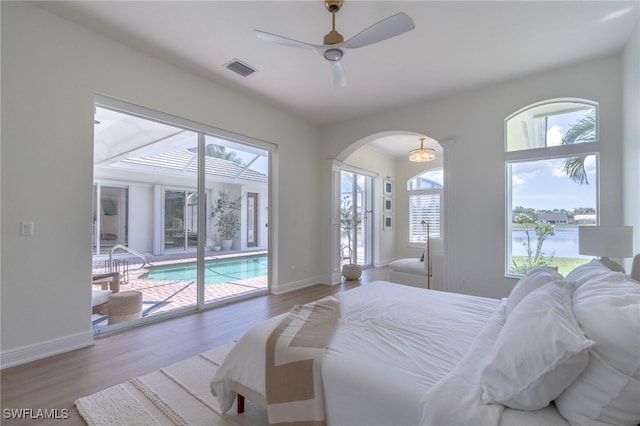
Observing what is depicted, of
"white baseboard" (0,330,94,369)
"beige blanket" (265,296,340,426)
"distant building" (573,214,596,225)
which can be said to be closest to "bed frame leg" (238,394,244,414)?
"beige blanket" (265,296,340,426)

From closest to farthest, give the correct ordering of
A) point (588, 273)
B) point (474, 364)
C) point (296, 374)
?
point (474, 364) < point (296, 374) < point (588, 273)

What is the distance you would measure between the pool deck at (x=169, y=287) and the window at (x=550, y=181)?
3998 mm

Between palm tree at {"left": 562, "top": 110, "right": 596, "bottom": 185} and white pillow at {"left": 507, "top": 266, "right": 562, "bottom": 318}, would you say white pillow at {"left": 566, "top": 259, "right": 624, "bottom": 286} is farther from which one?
palm tree at {"left": 562, "top": 110, "right": 596, "bottom": 185}

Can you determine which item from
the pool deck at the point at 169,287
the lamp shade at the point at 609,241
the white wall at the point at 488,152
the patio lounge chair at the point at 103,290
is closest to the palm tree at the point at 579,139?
the white wall at the point at 488,152

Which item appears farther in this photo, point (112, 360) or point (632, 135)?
point (632, 135)

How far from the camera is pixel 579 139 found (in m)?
3.54

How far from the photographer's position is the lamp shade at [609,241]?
249 cm

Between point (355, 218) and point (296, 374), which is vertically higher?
point (355, 218)

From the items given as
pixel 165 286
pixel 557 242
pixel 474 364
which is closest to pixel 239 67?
pixel 165 286

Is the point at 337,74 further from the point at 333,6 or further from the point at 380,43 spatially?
the point at 380,43

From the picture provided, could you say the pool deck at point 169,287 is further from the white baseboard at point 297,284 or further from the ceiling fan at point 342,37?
the ceiling fan at point 342,37

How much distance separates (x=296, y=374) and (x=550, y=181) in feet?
13.2

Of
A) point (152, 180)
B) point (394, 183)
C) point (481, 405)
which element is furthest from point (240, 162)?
point (394, 183)

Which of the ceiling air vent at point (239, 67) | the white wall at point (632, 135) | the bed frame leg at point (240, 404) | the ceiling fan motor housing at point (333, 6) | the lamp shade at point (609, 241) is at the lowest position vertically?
the bed frame leg at point (240, 404)
